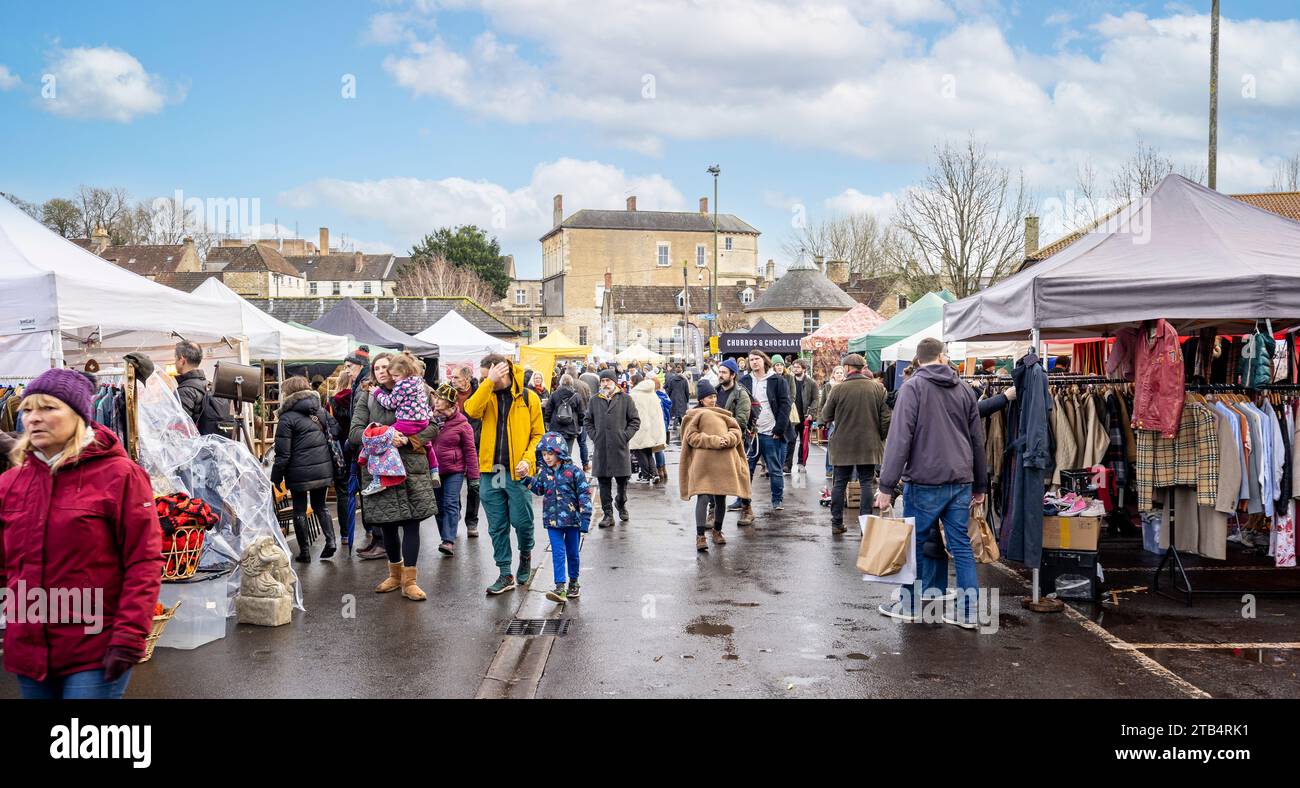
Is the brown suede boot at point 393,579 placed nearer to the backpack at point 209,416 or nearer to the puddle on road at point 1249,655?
the backpack at point 209,416

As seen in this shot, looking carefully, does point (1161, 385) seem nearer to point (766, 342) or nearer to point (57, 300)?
point (57, 300)

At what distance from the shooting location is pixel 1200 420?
7.35 metres

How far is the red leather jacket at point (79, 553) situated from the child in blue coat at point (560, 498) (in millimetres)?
4185

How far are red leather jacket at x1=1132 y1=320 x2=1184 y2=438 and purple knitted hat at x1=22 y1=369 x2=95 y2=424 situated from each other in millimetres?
7198

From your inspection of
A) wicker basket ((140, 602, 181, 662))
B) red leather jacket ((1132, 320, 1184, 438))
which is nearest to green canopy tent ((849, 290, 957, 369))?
red leather jacket ((1132, 320, 1184, 438))

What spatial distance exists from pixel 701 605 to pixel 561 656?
1.69m

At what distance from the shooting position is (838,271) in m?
69.5

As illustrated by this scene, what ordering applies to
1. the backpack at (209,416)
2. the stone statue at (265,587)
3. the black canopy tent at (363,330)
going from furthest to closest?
1. the black canopy tent at (363,330)
2. the backpack at (209,416)
3. the stone statue at (265,587)

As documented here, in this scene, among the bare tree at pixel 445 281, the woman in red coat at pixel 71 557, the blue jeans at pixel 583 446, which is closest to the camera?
the woman in red coat at pixel 71 557

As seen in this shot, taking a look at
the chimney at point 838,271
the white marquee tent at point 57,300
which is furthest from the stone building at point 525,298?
the white marquee tent at point 57,300

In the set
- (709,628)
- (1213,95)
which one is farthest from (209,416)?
(1213,95)

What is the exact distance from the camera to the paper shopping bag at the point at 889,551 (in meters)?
6.88
